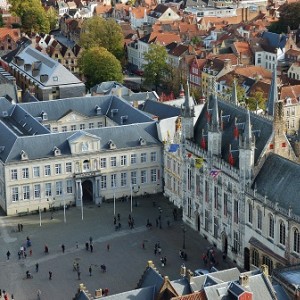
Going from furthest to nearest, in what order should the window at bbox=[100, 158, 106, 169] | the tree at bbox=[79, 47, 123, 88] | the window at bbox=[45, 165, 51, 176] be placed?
the tree at bbox=[79, 47, 123, 88] → the window at bbox=[100, 158, 106, 169] → the window at bbox=[45, 165, 51, 176]

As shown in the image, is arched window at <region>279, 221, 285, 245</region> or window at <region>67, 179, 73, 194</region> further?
window at <region>67, 179, 73, 194</region>

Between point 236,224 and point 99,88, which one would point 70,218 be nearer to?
point 236,224

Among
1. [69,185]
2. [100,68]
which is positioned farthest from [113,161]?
[100,68]

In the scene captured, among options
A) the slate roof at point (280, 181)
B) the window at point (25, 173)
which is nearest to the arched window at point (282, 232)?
the slate roof at point (280, 181)

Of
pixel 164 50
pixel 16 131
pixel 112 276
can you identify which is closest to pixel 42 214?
pixel 16 131

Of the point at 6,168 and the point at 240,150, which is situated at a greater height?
the point at 240,150

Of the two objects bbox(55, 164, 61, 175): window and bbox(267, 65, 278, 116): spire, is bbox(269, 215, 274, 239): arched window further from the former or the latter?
bbox(55, 164, 61, 175): window

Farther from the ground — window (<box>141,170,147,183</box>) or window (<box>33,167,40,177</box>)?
window (<box>33,167,40,177</box>)

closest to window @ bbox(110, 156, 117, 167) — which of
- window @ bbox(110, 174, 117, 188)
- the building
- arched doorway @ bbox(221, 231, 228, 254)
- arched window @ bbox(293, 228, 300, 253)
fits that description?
the building
